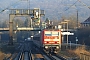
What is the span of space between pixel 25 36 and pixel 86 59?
13323 centimetres

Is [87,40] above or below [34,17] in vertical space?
below

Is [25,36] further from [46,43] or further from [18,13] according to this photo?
[46,43]

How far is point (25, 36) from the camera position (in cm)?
15712

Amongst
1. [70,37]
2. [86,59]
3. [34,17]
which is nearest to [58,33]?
[86,59]

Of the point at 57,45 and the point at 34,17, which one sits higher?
the point at 34,17

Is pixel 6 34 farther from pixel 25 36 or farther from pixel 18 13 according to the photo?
pixel 18 13

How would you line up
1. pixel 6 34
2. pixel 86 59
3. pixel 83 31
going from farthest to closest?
pixel 6 34
pixel 83 31
pixel 86 59

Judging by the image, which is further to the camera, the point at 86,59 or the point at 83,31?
the point at 83,31

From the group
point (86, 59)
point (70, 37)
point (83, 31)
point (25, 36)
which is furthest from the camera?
point (25, 36)

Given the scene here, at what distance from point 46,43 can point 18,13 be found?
2044 centimetres

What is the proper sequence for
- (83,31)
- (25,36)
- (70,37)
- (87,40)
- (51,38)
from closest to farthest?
(51,38), (87,40), (83,31), (70,37), (25,36)

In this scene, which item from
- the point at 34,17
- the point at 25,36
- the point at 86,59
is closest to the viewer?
the point at 86,59

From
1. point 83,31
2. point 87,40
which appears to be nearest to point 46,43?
point 87,40

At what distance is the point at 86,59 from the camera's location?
24562 millimetres
